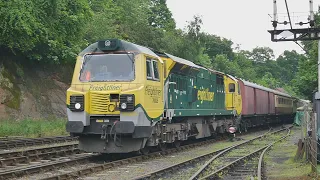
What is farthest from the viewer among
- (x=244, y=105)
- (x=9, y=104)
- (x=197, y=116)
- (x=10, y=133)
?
(x=244, y=105)

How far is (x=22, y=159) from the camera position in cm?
1258

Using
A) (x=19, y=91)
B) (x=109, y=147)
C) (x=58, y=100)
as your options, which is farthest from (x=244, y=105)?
(x=109, y=147)

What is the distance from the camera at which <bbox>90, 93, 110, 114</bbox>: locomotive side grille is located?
41.1 ft

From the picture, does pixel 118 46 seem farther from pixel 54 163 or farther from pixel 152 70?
pixel 54 163

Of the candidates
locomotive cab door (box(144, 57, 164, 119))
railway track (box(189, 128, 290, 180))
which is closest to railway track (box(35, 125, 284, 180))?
locomotive cab door (box(144, 57, 164, 119))

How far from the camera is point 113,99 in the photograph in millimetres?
12539

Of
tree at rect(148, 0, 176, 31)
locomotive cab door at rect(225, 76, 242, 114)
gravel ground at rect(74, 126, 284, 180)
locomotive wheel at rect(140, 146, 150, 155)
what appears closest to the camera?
gravel ground at rect(74, 126, 284, 180)

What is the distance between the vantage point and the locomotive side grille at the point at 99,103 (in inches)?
493

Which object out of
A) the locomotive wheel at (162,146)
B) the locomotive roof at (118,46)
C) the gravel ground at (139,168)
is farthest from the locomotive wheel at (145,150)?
the locomotive roof at (118,46)

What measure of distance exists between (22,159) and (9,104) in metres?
12.3

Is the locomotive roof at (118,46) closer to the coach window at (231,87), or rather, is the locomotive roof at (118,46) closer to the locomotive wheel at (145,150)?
the locomotive wheel at (145,150)

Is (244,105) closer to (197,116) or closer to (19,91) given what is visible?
(197,116)

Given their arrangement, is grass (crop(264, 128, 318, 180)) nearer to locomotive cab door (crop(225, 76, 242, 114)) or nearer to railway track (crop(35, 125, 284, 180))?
railway track (crop(35, 125, 284, 180))

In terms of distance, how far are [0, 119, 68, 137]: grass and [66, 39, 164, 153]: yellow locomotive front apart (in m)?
8.66
